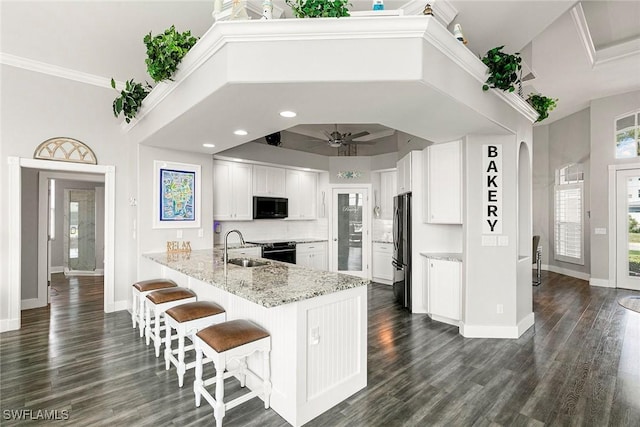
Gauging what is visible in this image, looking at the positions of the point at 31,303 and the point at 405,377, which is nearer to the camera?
the point at 405,377

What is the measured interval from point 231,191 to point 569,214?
7451mm

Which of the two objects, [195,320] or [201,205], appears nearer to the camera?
[195,320]

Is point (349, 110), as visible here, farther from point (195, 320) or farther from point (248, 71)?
point (195, 320)

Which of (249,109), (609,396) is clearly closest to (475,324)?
(609,396)

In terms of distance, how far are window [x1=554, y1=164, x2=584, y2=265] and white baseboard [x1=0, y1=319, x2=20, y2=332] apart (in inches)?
388

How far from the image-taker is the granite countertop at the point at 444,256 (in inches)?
159

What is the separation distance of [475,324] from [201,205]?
13.1ft

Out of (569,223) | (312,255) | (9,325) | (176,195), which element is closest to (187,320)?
(176,195)

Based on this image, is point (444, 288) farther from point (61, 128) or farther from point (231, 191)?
point (61, 128)

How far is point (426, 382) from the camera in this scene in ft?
8.63

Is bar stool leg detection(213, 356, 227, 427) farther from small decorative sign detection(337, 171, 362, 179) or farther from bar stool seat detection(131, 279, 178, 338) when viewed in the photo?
small decorative sign detection(337, 171, 362, 179)

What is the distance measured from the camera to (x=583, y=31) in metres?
3.99

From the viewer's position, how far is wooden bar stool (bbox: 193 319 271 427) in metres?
2.02

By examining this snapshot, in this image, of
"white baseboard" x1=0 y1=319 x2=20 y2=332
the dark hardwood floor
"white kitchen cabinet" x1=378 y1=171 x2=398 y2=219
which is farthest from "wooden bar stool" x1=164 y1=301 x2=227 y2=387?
"white kitchen cabinet" x1=378 y1=171 x2=398 y2=219
